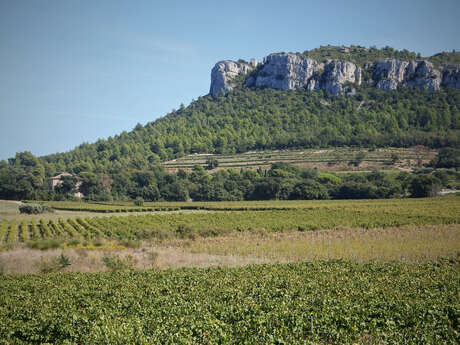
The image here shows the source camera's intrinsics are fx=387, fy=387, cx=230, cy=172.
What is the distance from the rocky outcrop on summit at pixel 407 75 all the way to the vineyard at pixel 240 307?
156m

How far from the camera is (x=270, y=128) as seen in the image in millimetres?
147375

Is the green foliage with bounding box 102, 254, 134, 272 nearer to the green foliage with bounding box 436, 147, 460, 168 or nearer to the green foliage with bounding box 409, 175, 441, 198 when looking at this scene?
the green foliage with bounding box 409, 175, 441, 198

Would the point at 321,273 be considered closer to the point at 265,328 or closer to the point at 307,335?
the point at 307,335

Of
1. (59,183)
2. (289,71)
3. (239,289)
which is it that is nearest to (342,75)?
(289,71)

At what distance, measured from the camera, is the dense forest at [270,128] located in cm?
11788

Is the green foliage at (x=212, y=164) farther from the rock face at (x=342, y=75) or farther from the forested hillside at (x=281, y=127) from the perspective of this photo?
the rock face at (x=342, y=75)

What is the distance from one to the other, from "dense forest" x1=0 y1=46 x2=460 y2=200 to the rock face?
457 cm

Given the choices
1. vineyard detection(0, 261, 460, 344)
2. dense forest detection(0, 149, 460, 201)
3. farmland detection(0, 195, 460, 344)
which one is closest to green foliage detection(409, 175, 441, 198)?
dense forest detection(0, 149, 460, 201)

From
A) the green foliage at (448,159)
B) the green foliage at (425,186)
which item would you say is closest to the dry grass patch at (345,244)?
the green foliage at (425,186)

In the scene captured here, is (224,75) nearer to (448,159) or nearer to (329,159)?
(329,159)

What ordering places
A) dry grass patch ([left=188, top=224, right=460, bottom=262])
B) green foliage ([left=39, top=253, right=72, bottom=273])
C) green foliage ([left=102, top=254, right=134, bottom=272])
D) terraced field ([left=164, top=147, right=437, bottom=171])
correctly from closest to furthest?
→ green foliage ([left=39, top=253, right=72, bottom=273]), green foliage ([left=102, top=254, right=134, bottom=272]), dry grass patch ([left=188, top=224, right=460, bottom=262]), terraced field ([left=164, top=147, right=437, bottom=171])

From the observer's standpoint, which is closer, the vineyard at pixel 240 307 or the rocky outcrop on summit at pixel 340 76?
the vineyard at pixel 240 307

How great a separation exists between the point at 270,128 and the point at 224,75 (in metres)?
56.7

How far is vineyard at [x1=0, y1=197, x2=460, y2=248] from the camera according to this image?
135ft
